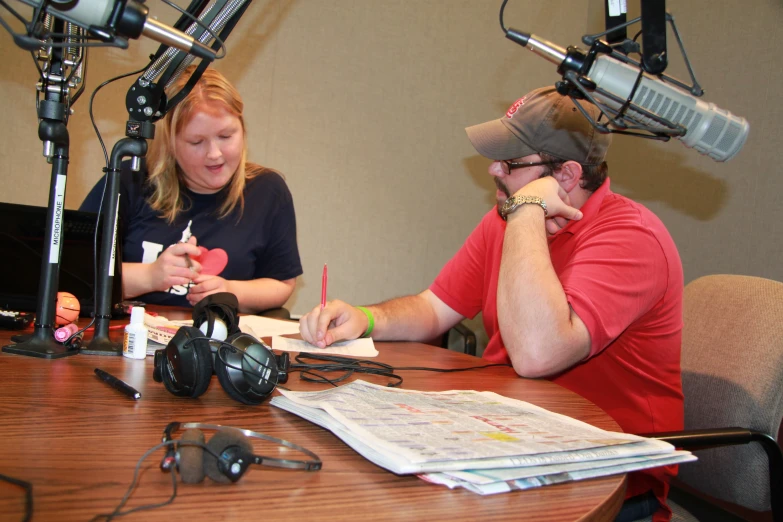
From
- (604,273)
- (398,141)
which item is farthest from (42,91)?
(398,141)

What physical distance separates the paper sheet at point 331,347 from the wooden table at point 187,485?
450mm

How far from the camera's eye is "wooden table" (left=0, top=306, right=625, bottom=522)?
1.86 feet

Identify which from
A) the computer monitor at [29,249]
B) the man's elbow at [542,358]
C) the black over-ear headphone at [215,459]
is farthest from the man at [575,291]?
the black over-ear headphone at [215,459]

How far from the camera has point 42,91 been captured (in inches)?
42.6

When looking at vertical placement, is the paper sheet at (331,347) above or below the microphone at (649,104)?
below

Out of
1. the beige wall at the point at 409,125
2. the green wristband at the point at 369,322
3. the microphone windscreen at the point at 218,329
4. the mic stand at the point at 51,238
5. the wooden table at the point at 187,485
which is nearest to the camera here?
the wooden table at the point at 187,485

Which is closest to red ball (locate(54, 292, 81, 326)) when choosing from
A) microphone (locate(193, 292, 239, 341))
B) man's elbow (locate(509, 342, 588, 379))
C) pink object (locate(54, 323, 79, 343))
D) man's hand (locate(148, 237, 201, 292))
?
pink object (locate(54, 323, 79, 343))

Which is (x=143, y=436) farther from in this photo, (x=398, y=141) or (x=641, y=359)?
(x=398, y=141)

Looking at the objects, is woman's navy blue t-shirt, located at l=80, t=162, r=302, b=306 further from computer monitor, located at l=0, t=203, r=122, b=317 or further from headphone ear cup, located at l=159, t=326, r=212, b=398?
headphone ear cup, located at l=159, t=326, r=212, b=398

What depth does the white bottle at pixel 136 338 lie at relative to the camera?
114 centimetres

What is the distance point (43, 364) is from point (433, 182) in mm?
2447

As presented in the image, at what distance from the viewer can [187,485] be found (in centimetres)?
61

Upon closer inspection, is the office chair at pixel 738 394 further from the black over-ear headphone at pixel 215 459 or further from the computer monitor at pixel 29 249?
Answer: the computer monitor at pixel 29 249

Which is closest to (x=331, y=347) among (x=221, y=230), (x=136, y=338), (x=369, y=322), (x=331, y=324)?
(x=331, y=324)
